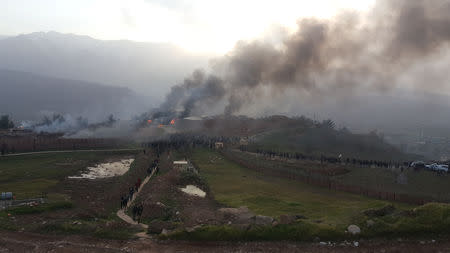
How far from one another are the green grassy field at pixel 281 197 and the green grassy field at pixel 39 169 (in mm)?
22620

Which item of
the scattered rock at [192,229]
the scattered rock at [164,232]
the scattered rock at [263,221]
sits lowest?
the scattered rock at [164,232]

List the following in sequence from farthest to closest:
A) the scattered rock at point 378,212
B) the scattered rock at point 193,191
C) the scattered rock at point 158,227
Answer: the scattered rock at point 193,191 → the scattered rock at point 378,212 → the scattered rock at point 158,227

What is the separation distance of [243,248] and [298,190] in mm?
26868

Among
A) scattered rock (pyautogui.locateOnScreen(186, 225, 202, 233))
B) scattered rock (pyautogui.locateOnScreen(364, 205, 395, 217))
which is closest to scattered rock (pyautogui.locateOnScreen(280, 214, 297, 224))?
scattered rock (pyautogui.locateOnScreen(364, 205, 395, 217))

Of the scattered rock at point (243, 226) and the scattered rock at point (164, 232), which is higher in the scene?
the scattered rock at point (243, 226)

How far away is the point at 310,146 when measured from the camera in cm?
10900

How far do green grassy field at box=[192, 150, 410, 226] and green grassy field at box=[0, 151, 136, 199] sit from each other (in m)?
22.6

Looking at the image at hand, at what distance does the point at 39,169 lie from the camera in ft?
223

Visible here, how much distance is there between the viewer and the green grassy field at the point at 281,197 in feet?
109

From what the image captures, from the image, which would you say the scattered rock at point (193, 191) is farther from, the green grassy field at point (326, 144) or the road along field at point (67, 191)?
the green grassy field at point (326, 144)

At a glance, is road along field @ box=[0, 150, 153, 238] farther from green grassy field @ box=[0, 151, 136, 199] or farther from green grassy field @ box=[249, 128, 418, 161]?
green grassy field @ box=[249, 128, 418, 161]

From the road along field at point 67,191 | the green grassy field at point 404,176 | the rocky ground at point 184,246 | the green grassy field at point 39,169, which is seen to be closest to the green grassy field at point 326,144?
the green grassy field at point 404,176

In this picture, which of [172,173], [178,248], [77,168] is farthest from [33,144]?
[178,248]

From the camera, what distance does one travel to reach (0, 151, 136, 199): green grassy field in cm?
5004
